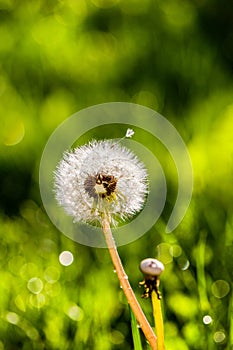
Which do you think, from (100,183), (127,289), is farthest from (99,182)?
(127,289)

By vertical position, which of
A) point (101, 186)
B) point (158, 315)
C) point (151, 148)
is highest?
point (151, 148)

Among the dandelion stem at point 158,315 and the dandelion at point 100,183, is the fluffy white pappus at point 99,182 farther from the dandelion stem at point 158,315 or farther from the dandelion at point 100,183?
the dandelion stem at point 158,315

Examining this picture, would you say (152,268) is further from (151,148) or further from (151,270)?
(151,148)

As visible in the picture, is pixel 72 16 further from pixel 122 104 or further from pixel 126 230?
pixel 126 230

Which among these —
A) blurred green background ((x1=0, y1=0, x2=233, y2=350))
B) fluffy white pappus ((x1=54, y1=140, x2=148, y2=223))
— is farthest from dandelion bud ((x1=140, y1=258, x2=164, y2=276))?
blurred green background ((x1=0, y1=0, x2=233, y2=350))

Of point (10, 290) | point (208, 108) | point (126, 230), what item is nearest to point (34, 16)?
point (208, 108)

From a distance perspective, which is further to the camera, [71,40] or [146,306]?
[71,40]
